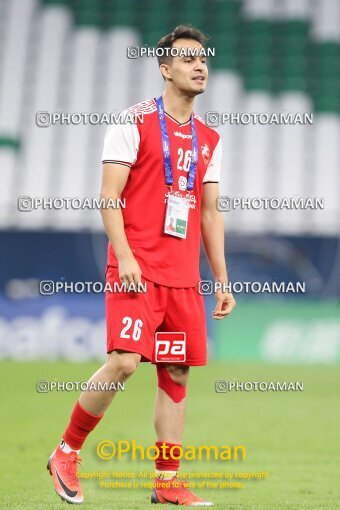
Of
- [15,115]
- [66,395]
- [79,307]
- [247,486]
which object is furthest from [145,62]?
[247,486]

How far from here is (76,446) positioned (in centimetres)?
528

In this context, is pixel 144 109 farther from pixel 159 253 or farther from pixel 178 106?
pixel 159 253

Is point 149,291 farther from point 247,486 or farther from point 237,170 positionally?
point 237,170

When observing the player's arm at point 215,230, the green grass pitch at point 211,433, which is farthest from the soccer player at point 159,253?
the green grass pitch at point 211,433

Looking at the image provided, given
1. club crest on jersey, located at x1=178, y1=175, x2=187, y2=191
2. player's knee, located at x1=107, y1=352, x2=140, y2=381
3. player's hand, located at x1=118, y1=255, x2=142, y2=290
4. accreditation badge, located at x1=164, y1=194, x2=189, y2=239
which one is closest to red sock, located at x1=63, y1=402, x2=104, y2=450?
player's knee, located at x1=107, y1=352, x2=140, y2=381

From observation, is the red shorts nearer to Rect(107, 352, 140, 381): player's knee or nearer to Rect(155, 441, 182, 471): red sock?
Rect(107, 352, 140, 381): player's knee

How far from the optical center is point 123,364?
5051 millimetres

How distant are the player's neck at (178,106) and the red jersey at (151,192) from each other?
0.16 ft

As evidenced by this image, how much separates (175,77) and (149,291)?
112 centimetres

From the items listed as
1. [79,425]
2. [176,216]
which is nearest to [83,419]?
[79,425]

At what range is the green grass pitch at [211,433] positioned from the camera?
219 inches

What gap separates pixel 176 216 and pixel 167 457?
122cm

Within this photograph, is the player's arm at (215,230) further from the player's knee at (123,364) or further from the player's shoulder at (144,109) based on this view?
the player's knee at (123,364)

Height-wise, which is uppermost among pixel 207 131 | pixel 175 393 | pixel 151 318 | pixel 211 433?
pixel 207 131
